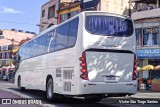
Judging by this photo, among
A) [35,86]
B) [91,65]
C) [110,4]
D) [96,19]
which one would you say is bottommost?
[35,86]

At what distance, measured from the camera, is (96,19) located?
40.3 ft

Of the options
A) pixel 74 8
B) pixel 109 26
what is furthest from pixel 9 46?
pixel 109 26

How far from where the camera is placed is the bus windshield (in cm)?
1212

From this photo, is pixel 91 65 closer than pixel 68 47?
Yes

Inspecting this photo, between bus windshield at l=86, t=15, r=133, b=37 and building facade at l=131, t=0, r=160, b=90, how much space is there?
64.9 ft

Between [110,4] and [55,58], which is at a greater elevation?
[110,4]

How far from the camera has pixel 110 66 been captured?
1205 cm

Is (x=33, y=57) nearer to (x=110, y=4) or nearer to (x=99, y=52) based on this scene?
(x=99, y=52)

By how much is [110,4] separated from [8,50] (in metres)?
42.3

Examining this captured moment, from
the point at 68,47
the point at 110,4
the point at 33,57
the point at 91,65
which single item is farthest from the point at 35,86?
the point at 110,4

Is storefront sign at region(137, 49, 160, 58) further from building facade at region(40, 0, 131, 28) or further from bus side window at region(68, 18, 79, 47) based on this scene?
bus side window at region(68, 18, 79, 47)

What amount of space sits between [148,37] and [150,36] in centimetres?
26

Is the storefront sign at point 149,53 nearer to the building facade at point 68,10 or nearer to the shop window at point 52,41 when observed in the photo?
the building facade at point 68,10

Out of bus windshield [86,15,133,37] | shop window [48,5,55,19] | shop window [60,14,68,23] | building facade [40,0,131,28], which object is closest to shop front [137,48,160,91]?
building facade [40,0,131,28]
